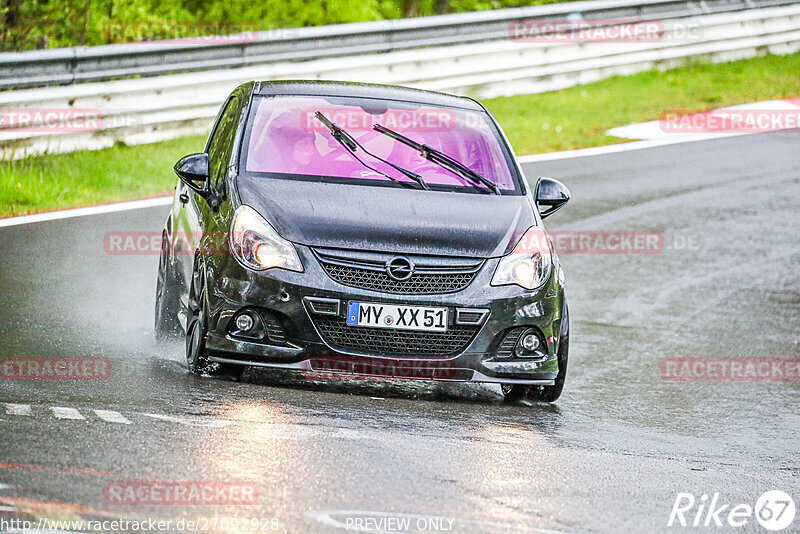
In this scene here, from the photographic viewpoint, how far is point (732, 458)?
7176 millimetres

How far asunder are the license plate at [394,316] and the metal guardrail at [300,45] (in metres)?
8.29

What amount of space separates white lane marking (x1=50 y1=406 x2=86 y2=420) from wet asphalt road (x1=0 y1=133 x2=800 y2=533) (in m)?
0.07

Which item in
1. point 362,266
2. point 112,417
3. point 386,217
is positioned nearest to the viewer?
point 112,417

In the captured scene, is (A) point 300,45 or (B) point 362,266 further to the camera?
(A) point 300,45

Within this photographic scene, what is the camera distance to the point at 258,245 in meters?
7.48

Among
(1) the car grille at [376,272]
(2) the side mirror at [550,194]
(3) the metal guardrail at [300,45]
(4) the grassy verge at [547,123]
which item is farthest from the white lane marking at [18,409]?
(3) the metal guardrail at [300,45]

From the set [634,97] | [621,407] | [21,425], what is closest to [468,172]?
[621,407]

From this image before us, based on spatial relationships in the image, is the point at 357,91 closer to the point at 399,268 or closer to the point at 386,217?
the point at 386,217

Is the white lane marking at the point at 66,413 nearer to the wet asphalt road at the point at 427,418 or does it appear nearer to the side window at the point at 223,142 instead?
the wet asphalt road at the point at 427,418

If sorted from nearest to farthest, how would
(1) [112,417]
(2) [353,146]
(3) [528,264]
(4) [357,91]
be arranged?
(1) [112,417]
(3) [528,264]
(2) [353,146]
(4) [357,91]

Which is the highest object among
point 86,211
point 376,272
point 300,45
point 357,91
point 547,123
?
point 300,45

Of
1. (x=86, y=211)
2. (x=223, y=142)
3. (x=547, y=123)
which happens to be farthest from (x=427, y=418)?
(x=547, y=123)

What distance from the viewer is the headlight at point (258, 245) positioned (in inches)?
292

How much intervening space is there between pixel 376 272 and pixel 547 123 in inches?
456
